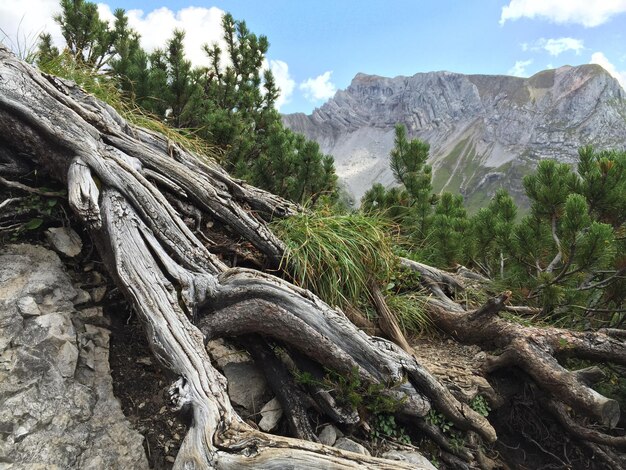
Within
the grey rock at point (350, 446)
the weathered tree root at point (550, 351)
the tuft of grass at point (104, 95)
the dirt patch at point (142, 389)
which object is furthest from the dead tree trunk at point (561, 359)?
the tuft of grass at point (104, 95)

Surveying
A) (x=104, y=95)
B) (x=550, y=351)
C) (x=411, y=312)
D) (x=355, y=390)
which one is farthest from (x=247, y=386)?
(x=104, y=95)

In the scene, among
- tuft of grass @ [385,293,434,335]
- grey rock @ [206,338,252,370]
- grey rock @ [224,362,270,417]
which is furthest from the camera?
Answer: tuft of grass @ [385,293,434,335]

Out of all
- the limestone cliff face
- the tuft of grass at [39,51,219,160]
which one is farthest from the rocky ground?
the limestone cliff face

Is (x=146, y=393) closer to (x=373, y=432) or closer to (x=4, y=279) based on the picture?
(x=4, y=279)

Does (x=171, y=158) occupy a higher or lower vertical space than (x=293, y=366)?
higher

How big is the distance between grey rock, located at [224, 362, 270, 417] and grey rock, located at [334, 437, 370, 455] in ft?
2.17

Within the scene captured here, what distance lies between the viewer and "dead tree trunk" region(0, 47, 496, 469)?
2.30 metres

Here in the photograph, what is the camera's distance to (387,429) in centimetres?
329

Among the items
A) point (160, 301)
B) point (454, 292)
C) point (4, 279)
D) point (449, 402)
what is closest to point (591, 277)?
point (454, 292)

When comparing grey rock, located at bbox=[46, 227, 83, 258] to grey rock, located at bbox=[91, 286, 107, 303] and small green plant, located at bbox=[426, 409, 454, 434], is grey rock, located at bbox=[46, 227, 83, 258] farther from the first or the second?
small green plant, located at bbox=[426, 409, 454, 434]

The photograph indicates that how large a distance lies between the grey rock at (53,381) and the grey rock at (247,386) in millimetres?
748

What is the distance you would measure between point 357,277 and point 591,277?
3.47m

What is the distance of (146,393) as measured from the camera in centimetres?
320

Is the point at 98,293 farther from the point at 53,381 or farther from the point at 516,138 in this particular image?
the point at 516,138
